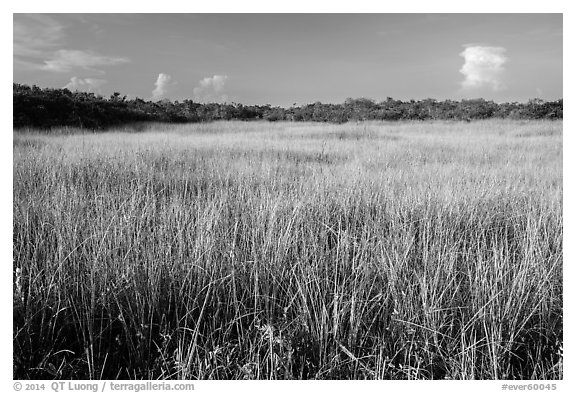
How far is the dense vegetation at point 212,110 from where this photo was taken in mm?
11258

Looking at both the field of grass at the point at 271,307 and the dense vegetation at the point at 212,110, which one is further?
the dense vegetation at the point at 212,110

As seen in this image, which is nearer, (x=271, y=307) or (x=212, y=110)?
(x=271, y=307)

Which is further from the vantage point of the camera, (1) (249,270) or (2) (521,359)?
(1) (249,270)

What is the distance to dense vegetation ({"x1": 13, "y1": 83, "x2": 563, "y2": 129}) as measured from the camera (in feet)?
Result: 36.9

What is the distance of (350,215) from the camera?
398cm

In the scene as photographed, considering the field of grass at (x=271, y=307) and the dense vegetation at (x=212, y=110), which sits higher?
the dense vegetation at (x=212, y=110)

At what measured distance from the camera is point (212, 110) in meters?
15.6

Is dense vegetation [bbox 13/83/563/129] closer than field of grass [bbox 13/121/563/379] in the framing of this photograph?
No

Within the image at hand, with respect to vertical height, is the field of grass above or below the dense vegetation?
below

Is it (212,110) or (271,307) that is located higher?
(212,110)
